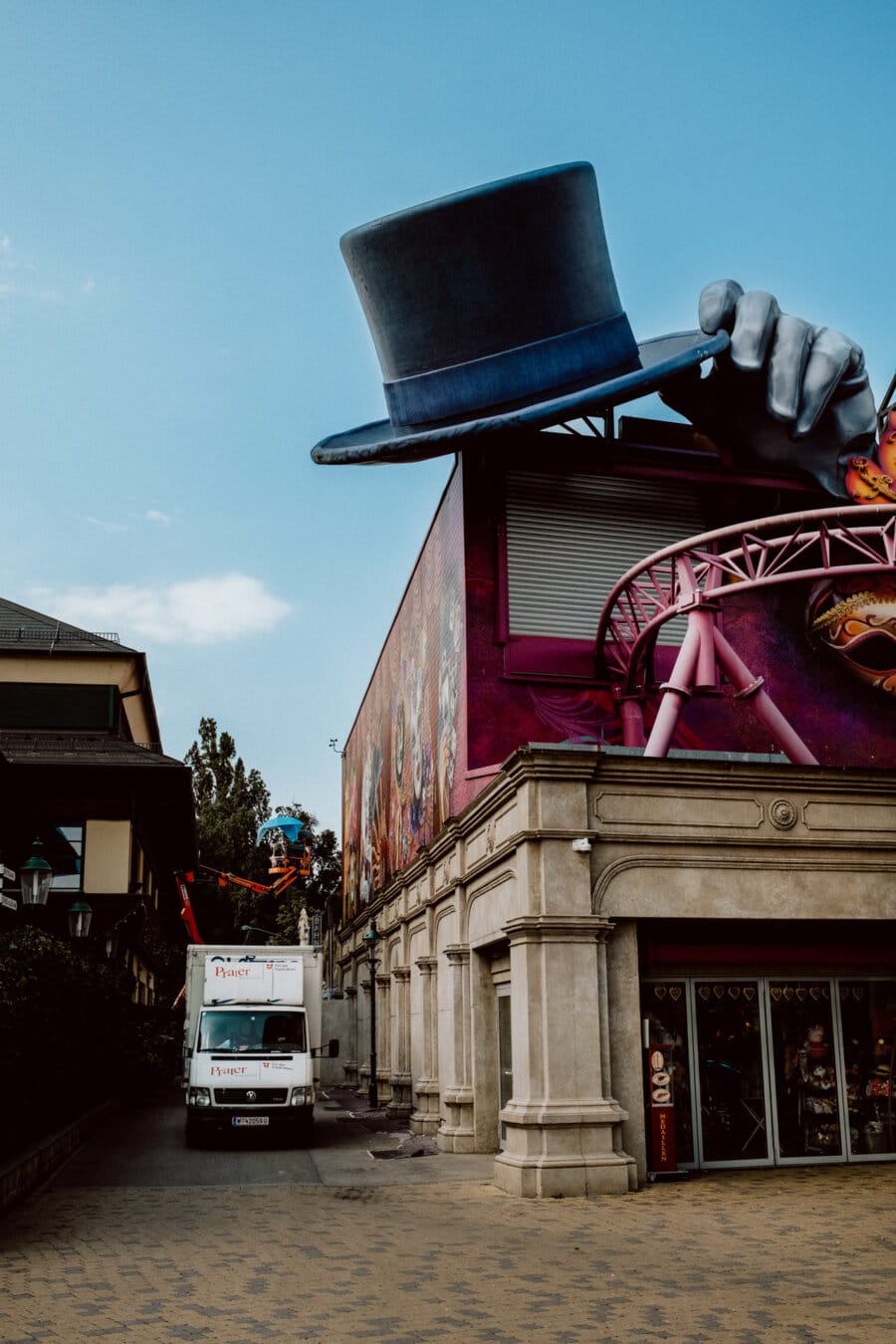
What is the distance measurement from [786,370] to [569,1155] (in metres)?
15.5

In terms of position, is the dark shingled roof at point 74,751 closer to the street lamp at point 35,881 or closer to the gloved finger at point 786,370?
the street lamp at point 35,881

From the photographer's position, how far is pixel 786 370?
23031mm

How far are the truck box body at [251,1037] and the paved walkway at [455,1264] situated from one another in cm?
537

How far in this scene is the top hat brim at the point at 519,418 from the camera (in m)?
21.1

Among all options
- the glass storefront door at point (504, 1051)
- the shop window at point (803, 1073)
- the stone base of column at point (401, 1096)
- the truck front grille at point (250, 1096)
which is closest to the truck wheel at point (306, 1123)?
the truck front grille at point (250, 1096)

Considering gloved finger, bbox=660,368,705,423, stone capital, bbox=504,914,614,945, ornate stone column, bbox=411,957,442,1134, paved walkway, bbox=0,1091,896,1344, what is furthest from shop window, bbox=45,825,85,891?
stone capital, bbox=504,914,614,945

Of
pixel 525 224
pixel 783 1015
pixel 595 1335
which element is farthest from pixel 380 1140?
pixel 525 224

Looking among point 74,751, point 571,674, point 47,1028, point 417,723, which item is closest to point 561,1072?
point 47,1028

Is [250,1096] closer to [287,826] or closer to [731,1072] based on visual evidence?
[731,1072]

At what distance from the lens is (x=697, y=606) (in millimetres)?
19594

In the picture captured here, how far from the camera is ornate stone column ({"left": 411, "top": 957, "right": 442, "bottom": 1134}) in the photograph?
2231cm

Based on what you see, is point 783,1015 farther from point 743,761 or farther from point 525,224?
point 525,224

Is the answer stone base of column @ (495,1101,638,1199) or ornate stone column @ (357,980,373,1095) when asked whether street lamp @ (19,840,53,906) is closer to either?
stone base of column @ (495,1101,638,1199)

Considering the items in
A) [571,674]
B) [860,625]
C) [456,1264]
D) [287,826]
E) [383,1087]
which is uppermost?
[860,625]
